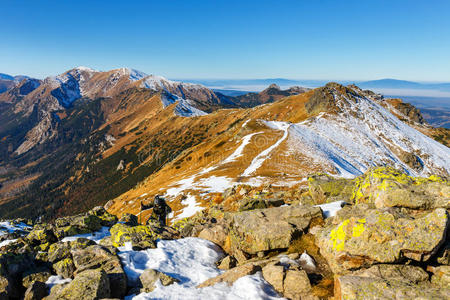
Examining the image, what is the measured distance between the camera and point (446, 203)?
49.5 feet

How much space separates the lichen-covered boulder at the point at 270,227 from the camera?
1667 cm

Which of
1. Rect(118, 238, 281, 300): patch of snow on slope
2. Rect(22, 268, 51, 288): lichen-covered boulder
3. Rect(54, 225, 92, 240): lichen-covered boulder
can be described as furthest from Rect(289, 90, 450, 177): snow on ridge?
Rect(22, 268, 51, 288): lichen-covered boulder

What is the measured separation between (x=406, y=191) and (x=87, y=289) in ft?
70.0

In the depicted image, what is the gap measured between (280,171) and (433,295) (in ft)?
179

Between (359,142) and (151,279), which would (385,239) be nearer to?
(151,279)

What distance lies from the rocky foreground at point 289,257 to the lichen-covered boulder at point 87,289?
5 centimetres

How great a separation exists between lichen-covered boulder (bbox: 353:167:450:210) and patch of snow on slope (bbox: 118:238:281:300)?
11.1 meters

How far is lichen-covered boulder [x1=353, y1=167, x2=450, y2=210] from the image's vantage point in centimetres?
1547

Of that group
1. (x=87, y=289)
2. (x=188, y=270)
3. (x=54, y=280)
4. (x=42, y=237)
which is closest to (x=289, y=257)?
(x=188, y=270)

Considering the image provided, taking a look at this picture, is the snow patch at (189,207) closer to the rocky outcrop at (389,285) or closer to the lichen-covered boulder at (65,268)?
the lichen-covered boulder at (65,268)

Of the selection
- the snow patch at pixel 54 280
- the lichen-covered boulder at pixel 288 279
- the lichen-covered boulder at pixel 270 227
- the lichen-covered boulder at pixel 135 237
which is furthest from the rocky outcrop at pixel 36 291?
the lichen-covered boulder at pixel 288 279

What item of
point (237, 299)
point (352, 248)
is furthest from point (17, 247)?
point (352, 248)

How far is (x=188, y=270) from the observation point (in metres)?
16.2

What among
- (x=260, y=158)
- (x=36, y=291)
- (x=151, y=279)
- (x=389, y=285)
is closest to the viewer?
(x=389, y=285)
